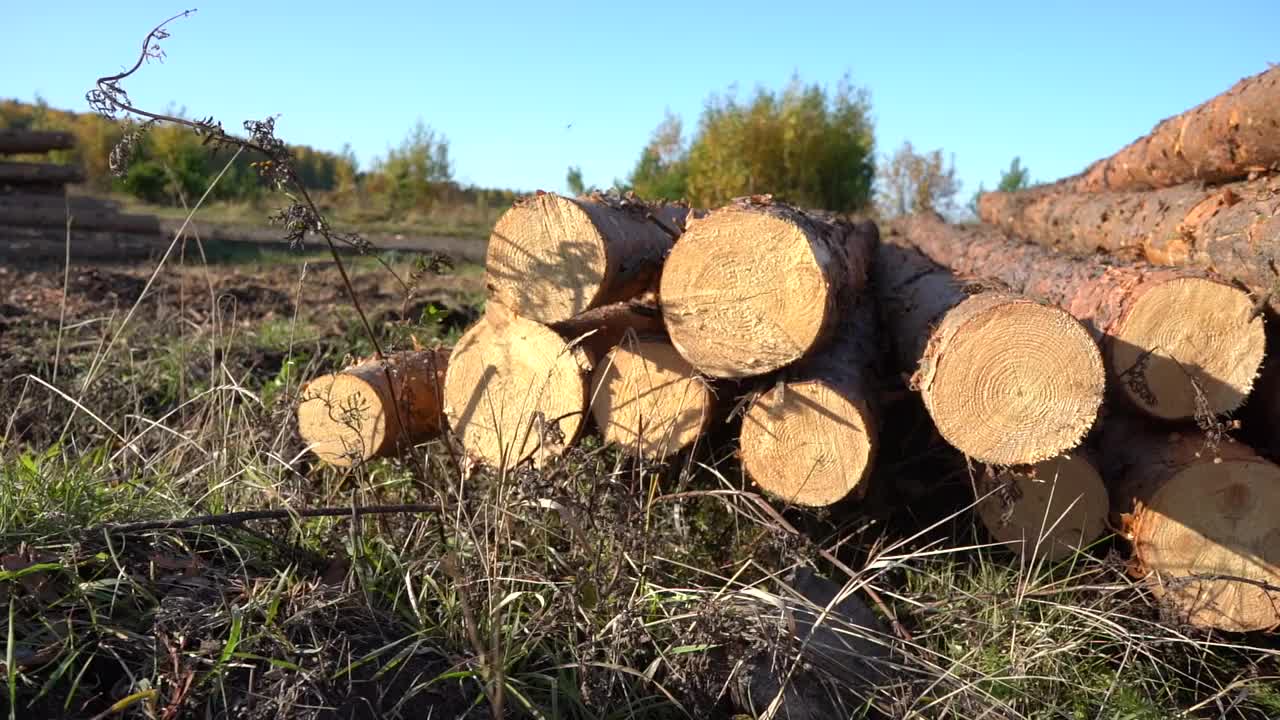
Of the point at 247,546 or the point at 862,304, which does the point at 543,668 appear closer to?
the point at 247,546

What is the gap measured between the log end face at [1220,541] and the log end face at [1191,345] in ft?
0.66

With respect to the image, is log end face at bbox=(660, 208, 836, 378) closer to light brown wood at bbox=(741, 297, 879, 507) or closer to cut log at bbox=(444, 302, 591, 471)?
light brown wood at bbox=(741, 297, 879, 507)

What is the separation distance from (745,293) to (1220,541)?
5.26ft

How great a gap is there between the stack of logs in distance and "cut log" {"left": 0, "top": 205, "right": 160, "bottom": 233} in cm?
957

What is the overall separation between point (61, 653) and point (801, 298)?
198 centimetres

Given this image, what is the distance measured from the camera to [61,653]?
2.04 m

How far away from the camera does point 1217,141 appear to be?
4016 mm

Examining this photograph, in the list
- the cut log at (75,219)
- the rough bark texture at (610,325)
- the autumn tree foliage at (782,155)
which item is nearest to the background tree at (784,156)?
the autumn tree foliage at (782,155)

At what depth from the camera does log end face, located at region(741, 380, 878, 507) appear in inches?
110

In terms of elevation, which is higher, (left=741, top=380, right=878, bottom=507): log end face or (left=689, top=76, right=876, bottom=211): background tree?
(left=689, top=76, right=876, bottom=211): background tree

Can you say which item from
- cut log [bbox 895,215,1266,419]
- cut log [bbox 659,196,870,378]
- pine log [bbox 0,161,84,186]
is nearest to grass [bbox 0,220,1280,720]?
cut log [bbox 659,196,870,378]

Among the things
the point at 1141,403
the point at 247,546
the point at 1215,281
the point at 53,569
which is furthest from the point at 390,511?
the point at 1215,281

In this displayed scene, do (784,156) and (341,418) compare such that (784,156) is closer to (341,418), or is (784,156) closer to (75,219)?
(75,219)

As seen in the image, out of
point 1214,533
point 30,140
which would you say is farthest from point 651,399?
point 30,140
